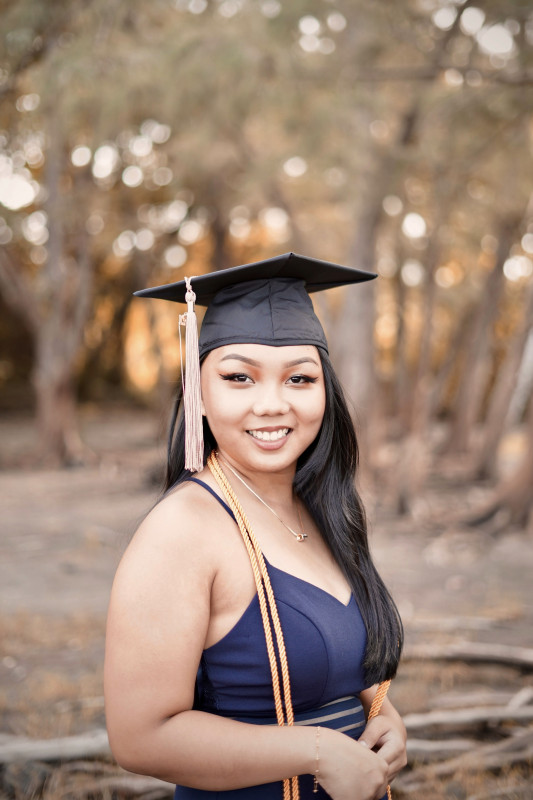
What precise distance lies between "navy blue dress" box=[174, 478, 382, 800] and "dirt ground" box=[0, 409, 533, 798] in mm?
383

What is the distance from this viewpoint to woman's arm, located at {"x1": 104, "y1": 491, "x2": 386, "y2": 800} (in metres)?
1.32

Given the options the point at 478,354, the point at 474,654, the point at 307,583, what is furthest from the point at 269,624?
the point at 478,354

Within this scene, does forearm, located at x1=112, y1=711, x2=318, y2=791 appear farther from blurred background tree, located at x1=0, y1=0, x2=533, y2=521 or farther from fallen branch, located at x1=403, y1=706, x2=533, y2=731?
blurred background tree, located at x1=0, y1=0, x2=533, y2=521

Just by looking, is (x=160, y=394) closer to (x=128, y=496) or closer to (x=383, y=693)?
(x=128, y=496)

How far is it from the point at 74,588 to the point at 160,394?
9893 millimetres

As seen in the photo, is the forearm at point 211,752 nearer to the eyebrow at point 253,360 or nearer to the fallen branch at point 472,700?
the eyebrow at point 253,360

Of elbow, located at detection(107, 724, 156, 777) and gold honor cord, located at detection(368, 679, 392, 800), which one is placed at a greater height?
elbow, located at detection(107, 724, 156, 777)

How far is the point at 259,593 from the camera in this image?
1.45m

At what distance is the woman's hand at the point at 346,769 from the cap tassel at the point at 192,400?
2.01ft

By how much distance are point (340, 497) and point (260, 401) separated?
0.41 meters

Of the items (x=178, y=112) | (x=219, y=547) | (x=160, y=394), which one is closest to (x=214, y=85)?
(x=178, y=112)

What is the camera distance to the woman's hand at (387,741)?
1.60 m

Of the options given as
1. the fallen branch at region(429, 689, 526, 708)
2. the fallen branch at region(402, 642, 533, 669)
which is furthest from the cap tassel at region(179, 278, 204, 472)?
the fallen branch at region(402, 642, 533, 669)

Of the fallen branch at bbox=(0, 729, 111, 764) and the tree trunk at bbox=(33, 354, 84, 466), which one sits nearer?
the fallen branch at bbox=(0, 729, 111, 764)
